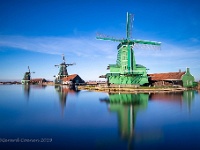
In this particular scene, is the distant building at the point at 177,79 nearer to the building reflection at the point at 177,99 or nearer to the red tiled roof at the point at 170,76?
the red tiled roof at the point at 170,76

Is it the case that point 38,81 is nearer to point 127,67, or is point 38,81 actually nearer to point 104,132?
point 127,67

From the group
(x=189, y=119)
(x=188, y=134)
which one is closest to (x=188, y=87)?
(x=189, y=119)

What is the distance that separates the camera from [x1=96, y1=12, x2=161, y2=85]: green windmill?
120 feet

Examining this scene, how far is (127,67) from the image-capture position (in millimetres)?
Result: 36469

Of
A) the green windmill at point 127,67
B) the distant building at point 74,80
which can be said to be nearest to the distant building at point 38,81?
the distant building at point 74,80

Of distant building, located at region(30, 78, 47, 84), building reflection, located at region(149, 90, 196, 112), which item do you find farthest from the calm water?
distant building, located at region(30, 78, 47, 84)

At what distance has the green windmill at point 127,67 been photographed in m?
36.6

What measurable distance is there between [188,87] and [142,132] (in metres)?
33.0

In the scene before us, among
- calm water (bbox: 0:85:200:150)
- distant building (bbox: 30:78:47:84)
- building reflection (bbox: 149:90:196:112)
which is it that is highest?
distant building (bbox: 30:78:47:84)

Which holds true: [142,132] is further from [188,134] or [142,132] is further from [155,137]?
[188,134]

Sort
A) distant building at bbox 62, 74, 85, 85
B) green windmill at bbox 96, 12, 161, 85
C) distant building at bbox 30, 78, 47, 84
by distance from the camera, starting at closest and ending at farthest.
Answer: green windmill at bbox 96, 12, 161, 85 < distant building at bbox 62, 74, 85, 85 < distant building at bbox 30, 78, 47, 84

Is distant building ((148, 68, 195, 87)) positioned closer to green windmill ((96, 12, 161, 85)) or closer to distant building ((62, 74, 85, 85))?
green windmill ((96, 12, 161, 85))

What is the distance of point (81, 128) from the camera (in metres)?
10.8

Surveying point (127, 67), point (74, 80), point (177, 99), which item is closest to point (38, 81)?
point (74, 80)
